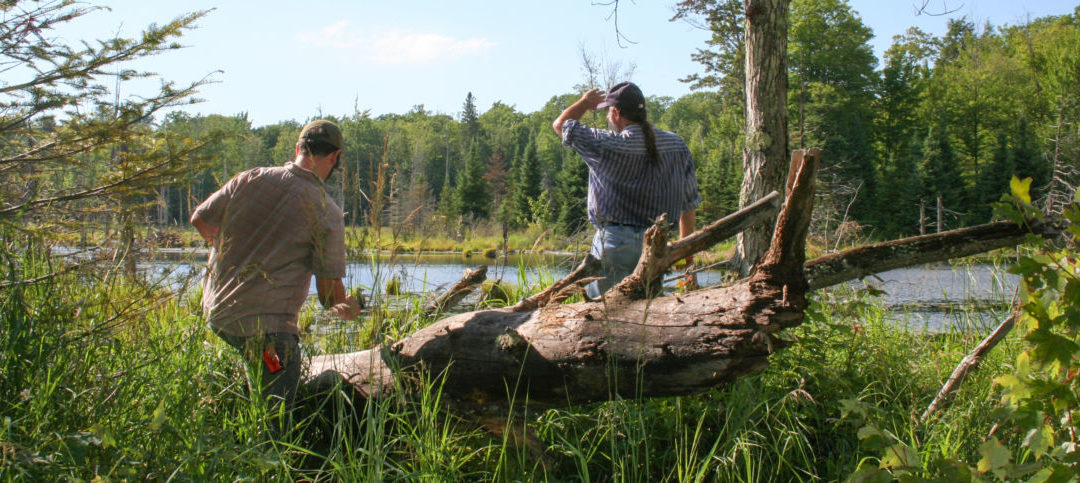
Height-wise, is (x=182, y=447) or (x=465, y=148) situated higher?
(x=465, y=148)

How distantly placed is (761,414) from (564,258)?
2.24 m

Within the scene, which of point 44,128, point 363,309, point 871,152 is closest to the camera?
point 363,309

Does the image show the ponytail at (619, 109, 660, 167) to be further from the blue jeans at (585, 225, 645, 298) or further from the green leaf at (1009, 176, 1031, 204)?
the green leaf at (1009, 176, 1031, 204)

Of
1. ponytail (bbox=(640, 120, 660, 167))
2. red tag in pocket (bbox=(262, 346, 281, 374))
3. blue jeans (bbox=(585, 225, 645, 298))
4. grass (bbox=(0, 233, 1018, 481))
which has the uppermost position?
ponytail (bbox=(640, 120, 660, 167))

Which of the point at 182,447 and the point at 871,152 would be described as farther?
the point at 871,152

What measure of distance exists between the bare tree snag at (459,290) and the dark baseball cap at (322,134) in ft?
3.08

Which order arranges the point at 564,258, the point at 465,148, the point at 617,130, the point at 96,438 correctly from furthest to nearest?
1. the point at 465,148
2. the point at 564,258
3. the point at 617,130
4. the point at 96,438

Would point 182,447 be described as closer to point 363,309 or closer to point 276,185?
point 363,309

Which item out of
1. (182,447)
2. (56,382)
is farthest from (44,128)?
(182,447)

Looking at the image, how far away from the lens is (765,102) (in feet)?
14.0

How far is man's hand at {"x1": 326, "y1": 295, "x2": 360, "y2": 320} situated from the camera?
8.33ft

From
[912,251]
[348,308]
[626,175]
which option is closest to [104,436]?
[348,308]

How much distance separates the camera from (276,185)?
2.71 metres

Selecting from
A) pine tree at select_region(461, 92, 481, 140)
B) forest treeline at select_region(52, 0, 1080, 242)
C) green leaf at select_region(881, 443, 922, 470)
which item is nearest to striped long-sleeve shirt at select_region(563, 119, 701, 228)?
green leaf at select_region(881, 443, 922, 470)
